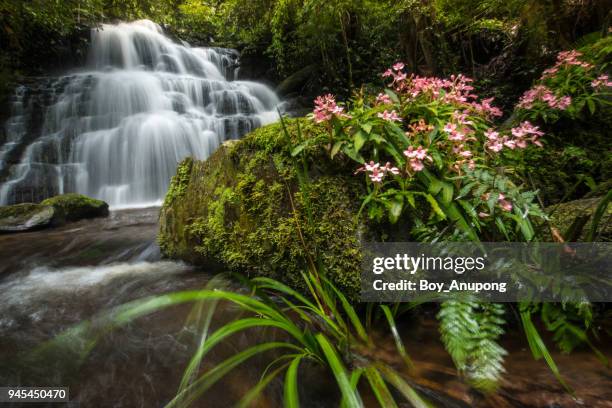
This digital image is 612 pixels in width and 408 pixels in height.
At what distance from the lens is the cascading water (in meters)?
7.07

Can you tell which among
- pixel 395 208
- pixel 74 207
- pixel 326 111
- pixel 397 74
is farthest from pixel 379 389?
pixel 74 207

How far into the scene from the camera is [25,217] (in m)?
4.96

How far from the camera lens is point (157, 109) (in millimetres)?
8844

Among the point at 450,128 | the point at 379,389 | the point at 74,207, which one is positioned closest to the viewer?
the point at 379,389

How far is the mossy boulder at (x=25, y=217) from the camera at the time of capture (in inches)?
187

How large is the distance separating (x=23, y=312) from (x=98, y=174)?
583 cm

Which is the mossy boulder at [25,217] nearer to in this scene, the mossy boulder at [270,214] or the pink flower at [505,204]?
the mossy boulder at [270,214]

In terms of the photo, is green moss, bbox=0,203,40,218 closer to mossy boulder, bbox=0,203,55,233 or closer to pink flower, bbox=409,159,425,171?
mossy boulder, bbox=0,203,55,233

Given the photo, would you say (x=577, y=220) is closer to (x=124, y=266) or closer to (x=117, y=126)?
(x=124, y=266)

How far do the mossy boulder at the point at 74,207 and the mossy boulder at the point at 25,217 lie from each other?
12 centimetres

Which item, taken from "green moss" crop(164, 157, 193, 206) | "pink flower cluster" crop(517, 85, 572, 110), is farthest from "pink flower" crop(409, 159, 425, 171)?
"green moss" crop(164, 157, 193, 206)

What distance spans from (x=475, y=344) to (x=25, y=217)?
20.7 feet

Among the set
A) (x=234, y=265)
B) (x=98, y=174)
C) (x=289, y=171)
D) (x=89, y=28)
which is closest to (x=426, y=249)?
(x=289, y=171)

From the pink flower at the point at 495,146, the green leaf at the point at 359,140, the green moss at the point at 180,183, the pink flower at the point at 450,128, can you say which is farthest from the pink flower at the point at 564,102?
the green moss at the point at 180,183
